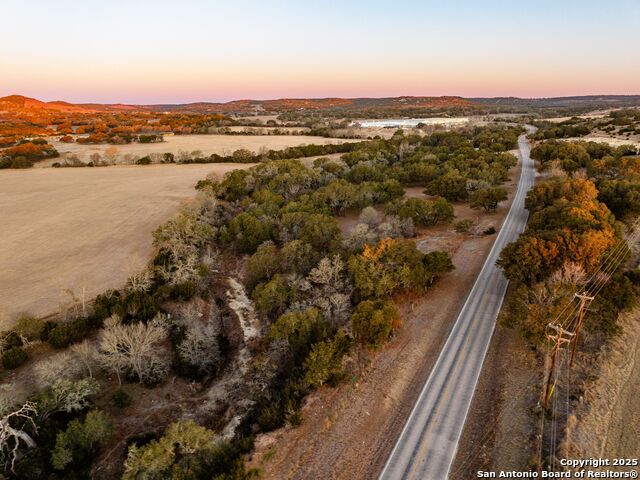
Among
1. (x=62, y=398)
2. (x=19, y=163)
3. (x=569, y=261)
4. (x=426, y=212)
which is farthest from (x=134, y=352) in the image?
(x=19, y=163)

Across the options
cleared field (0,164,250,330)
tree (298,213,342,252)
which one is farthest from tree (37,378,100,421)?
tree (298,213,342,252)

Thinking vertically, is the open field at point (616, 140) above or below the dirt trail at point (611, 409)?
above

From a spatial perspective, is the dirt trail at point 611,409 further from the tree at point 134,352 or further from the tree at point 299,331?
the tree at point 134,352

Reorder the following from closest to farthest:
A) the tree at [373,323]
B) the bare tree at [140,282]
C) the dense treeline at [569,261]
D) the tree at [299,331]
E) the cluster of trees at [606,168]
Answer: the dense treeline at [569,261] < the tree at [373,323] < the tree at [299,331] < the bare tree at [140,282] < the cluster of trees at [606,168]

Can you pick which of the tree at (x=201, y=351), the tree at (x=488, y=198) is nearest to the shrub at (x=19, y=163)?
the tree at (x=201, y=351)

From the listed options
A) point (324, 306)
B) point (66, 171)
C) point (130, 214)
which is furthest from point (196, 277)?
point (66, 171)

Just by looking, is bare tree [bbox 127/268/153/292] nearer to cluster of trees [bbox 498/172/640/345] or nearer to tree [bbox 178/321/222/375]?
tree [bbox 178/321/222/375]
